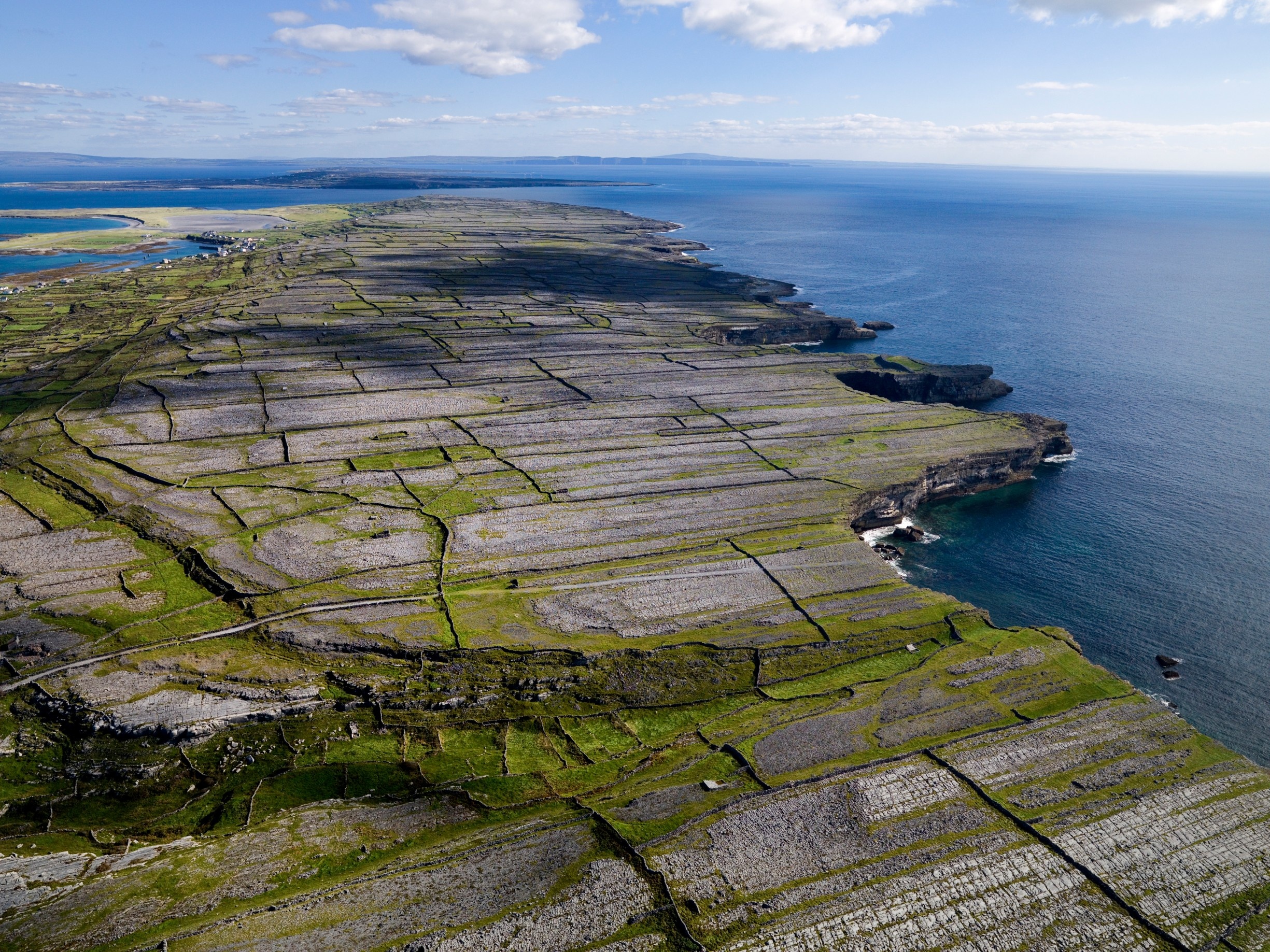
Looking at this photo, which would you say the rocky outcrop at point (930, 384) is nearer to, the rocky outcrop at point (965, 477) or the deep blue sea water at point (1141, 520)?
the deep blue sea water at point (1141, 520)

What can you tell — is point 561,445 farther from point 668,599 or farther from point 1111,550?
point 1111,550

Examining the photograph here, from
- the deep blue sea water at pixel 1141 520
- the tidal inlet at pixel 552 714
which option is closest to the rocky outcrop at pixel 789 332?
the deep blue sea water at pixel 1141 520

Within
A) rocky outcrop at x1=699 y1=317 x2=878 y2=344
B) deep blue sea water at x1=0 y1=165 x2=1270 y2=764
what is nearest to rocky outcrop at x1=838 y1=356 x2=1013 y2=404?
deep blue sea water at x1=0 y1=165 x2=1270 y2=764

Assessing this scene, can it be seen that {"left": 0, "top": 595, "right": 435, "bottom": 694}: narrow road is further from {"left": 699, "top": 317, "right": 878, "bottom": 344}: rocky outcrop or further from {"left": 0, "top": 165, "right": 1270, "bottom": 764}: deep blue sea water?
{"left": 699, "top": 317, "right": 878, "bottom": 344}: rocky outcrop

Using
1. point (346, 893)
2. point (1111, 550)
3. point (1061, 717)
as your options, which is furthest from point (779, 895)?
point (1111, 550)

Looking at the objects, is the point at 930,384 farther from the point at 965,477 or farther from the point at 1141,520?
the point at 1141,520

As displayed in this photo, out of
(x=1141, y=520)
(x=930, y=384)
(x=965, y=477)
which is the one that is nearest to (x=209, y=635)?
(x=965, y=477)
